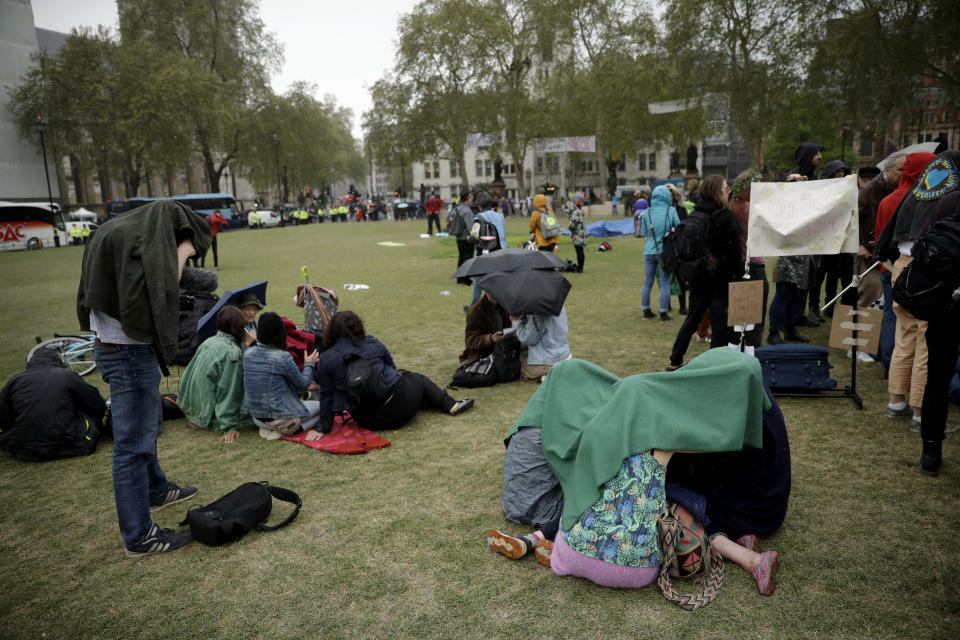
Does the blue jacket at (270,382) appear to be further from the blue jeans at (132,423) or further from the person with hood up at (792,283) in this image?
the person with hood up at (792,283)

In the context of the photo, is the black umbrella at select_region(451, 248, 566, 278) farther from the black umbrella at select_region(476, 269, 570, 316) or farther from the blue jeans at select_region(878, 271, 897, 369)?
the blue jeans at select_region(878, 271, 897, 369)

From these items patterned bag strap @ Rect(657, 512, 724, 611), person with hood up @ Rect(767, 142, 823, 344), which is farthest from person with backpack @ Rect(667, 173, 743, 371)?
patterned bag strap @ Rect(657, 512, 724, 611)

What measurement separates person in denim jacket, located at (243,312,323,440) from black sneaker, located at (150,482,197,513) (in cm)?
97

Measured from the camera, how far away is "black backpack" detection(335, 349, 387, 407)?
4.87 m

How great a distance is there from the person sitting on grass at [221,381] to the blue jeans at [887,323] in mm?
5849

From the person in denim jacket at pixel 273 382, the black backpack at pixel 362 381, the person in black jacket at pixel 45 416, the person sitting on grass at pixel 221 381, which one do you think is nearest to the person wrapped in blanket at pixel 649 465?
the black backpack at pixel 362 381

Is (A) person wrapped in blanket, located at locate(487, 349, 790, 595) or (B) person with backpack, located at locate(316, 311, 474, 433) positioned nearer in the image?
(A) person wrapped in blanket, located at locate(487, 349, 790, 595)

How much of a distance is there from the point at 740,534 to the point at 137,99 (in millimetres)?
41798

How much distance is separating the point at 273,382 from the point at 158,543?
5.63 feet

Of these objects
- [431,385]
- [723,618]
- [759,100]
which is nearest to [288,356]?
[431,385]

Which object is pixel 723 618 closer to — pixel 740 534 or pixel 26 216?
pixel 740 534

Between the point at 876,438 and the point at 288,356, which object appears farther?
the point at 288,356

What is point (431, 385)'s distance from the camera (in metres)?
5.55

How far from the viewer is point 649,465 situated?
2.81 m
